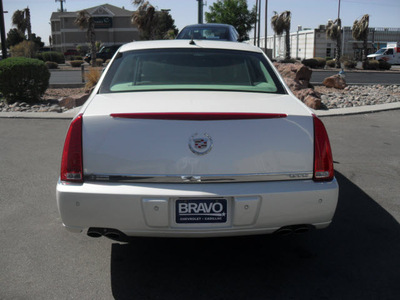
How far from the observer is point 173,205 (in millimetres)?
2891

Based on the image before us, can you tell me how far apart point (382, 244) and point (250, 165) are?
5.47 feet

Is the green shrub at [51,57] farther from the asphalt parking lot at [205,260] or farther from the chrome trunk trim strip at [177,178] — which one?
the chrome trunk trim strip at [177,178]

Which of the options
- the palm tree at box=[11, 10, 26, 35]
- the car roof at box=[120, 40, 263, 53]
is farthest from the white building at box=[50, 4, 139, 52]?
the car roof at box=[120, 40, 263, 53]

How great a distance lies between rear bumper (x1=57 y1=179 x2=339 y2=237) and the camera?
2.87 metres

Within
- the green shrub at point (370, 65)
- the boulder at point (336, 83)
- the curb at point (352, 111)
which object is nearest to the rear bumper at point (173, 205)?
the curb at point (352, 111)

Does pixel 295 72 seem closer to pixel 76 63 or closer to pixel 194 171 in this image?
pixel 194 171

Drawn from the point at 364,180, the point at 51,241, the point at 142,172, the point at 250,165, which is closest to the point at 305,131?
the point at 250,165

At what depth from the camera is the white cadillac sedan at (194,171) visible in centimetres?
290

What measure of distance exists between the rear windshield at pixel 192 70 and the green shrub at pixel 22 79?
9538 millimetres

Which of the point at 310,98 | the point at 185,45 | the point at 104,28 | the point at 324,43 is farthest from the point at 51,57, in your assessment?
the point at 185,45

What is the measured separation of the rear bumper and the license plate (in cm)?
3

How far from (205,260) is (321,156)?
1238 mm

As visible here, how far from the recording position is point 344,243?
3879 millimetres

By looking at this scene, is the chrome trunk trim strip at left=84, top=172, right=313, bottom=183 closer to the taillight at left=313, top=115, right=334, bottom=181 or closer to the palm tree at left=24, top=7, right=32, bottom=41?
the taillight at left=313, top=115, right=334, bottom=181
